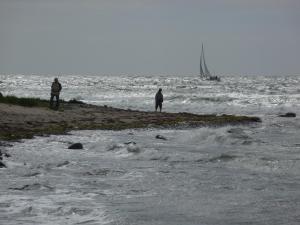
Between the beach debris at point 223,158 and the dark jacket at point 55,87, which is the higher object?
the dark jacket at point 55,87

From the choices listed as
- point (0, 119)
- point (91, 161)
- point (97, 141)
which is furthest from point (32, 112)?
point (91, 161)

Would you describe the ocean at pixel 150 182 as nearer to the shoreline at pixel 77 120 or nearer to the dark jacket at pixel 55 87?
the shoreline at pixel 77 120

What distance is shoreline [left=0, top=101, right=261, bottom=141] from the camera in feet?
67.4

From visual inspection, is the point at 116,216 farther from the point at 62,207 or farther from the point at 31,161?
the point at 31,161

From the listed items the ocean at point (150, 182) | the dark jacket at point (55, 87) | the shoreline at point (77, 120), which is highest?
the dark jacket at point (55, 87)

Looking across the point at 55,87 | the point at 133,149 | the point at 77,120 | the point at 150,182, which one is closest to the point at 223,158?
the point at 133,149

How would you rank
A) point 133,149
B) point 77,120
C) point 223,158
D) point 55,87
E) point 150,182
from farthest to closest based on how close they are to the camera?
point 55,87 < point 77,120 < point 133,149 < point 223,158 < point 150,182

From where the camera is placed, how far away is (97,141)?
18.8m

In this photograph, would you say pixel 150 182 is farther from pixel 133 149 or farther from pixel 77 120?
pixel 77 120

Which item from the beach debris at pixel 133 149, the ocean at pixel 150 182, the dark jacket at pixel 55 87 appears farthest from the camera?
the dark jacket at pixel 55 87

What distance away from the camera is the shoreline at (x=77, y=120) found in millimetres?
20547

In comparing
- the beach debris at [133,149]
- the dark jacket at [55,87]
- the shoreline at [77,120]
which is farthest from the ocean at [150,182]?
the dark jacket at [55,87]

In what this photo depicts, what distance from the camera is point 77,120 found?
81.4ft

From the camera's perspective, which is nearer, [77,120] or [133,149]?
[133,149]
